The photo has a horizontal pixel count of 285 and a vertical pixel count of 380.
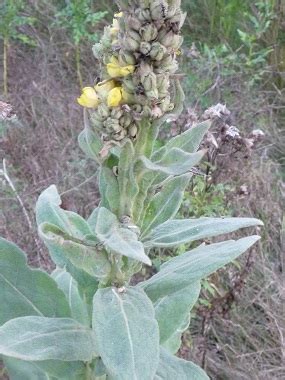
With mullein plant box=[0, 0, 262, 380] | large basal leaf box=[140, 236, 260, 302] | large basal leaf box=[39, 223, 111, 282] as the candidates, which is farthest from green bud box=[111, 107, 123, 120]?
large basal leaf box=[140, 236, 260, 302]

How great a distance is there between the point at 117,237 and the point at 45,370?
1.42 ft

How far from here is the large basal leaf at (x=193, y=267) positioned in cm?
142

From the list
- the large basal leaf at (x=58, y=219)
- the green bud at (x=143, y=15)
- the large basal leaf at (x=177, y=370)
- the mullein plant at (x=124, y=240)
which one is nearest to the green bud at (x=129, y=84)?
the mullein plant at (x=124, y=240)

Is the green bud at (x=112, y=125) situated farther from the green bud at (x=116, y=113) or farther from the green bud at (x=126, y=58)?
the green bud at (x=126, y=58)

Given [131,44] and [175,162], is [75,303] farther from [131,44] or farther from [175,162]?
[131,44]

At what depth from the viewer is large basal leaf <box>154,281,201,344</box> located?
165cm

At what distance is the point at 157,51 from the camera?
121 cm

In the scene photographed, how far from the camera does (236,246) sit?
146 centimetres

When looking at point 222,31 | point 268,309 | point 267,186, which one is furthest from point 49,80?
point 268,309

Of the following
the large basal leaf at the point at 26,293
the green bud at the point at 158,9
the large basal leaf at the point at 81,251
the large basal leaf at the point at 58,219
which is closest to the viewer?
the green bud at the point at 158,9

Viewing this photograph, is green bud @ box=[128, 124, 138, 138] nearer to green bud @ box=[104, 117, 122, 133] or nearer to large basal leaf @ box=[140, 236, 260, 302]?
green bud @ box=[104, 117, 122, 133]

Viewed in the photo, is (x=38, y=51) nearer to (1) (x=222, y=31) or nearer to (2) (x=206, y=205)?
(1) (x=222, y=31)

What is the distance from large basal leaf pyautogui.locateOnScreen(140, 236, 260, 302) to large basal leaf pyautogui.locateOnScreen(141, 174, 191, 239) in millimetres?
105

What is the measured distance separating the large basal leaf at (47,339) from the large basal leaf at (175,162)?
44cm
